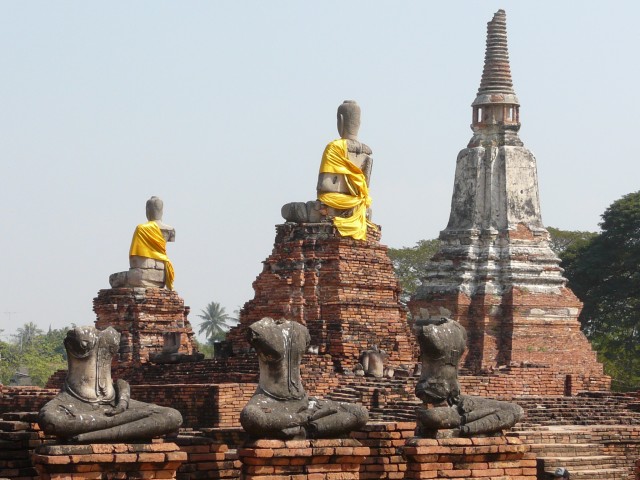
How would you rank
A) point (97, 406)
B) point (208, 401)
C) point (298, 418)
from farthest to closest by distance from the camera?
1. point (208, 401)
2. point (298, 418)
3. point (97, 406)

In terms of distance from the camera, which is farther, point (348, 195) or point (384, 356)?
point (348, 195)

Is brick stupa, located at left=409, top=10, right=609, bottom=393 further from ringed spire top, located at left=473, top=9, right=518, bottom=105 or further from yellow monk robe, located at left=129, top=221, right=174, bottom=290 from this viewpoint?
yellow monk robe, located at left=129, top=221, right=174, bottom=290

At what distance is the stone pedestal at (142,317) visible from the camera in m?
31.3

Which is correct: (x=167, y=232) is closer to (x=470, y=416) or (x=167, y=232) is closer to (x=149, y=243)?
(x=149, y=243)

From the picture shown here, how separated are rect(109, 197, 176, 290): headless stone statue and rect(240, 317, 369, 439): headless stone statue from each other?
56.3ft

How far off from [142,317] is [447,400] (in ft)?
53.6

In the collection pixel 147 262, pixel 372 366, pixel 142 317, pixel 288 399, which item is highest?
pixel 147 262

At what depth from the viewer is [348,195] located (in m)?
28.3

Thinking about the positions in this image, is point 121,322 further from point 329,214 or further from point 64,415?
point 64,415

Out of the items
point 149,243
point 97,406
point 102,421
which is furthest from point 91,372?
point 149,243

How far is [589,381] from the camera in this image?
1228 inches

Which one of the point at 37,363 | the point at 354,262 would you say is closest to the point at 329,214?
the point at 354,262

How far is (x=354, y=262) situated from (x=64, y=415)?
1422cm

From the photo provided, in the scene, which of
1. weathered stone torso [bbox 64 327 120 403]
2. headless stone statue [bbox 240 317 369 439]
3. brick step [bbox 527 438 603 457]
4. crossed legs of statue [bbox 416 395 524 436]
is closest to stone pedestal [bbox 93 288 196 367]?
brick step [bbox 527 438 603 457]
